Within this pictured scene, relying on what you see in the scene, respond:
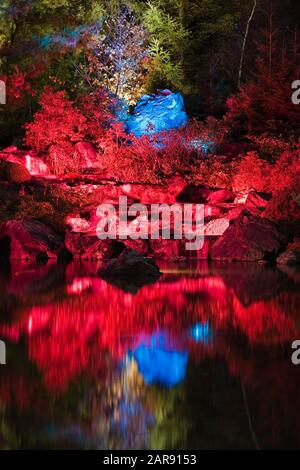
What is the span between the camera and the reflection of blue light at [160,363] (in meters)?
3.99

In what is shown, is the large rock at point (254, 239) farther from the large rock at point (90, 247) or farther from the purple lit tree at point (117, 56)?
the purple lit tree at point (117, 56)

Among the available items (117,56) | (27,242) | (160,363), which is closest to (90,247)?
(27,242)

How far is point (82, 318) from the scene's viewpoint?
6.25m

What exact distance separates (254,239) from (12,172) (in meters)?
7.43

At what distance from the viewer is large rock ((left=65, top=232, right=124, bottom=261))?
14898mm

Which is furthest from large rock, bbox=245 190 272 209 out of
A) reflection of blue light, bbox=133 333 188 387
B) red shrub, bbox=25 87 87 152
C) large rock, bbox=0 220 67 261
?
reflection of blue light, bbox=133 333 188 387

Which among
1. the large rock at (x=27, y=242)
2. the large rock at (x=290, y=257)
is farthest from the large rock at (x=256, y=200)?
the large rock at (x=27, y=242)

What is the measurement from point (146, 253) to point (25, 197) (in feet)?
12.8

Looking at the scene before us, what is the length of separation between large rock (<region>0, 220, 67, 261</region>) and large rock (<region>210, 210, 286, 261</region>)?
4006mm

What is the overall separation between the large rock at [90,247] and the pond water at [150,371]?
665 centimetres

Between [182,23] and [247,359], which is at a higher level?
[182,23]

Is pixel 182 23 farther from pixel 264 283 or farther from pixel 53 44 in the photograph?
pixel 264 283

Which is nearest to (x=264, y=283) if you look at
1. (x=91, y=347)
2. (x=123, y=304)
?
(x=123, y=304)

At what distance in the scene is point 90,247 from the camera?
594 inches
